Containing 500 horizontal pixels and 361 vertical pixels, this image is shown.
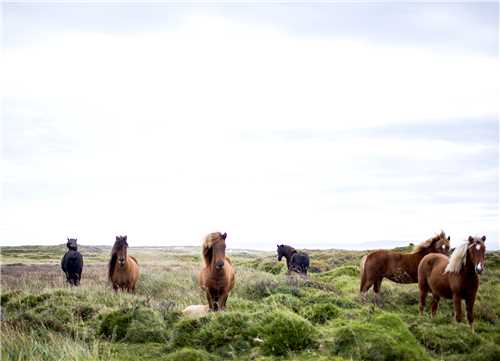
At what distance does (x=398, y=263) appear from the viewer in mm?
15875

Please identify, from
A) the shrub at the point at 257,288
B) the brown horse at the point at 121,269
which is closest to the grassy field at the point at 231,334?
the shrub at the point at 257,288

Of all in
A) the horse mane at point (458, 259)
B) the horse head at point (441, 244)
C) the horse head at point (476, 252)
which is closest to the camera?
the horse head at point (476, 252)

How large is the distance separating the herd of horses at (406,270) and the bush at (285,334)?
100 inches

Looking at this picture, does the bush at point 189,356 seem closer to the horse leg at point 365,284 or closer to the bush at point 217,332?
the bush at point 217,332

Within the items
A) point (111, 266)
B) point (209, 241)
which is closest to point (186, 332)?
point (209, 241)

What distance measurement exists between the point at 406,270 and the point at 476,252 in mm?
5027

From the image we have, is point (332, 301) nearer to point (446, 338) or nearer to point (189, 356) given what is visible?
point (446, 338)

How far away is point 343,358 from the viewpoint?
23.4ft

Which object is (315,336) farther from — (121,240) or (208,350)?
(121,240)

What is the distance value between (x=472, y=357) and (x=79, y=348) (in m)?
6.46

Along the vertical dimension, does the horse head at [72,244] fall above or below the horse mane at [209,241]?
below

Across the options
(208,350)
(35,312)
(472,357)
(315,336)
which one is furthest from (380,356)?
(35,312)

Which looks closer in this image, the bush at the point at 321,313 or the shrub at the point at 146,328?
the shrub at the point at 146,328

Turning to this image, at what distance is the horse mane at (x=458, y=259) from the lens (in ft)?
37.3
